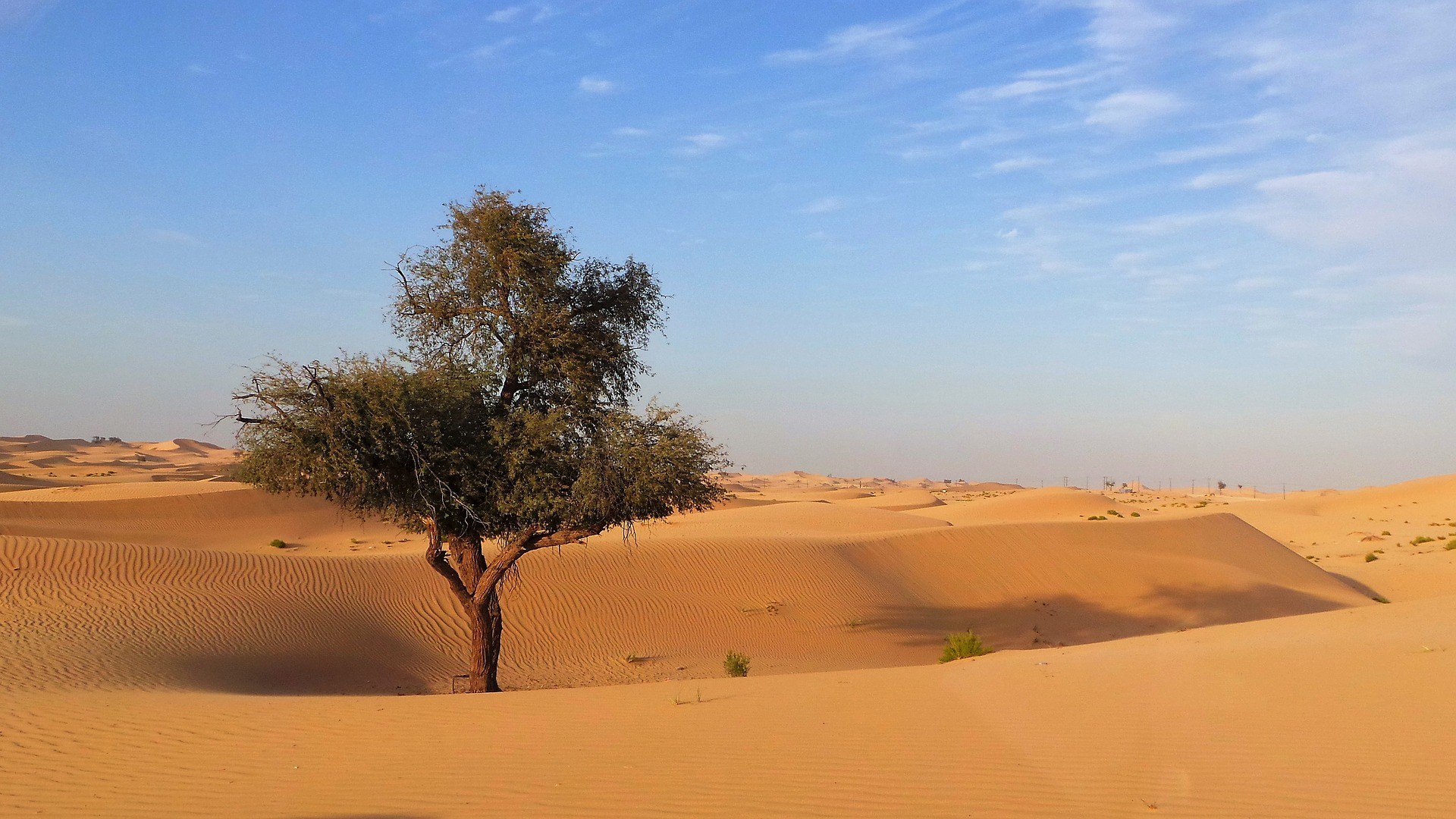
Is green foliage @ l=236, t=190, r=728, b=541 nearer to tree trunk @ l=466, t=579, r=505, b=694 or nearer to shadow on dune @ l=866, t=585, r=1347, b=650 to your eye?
tree trunk @ l=466, t=579, r=505, b=694

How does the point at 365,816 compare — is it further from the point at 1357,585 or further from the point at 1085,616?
the point at 1357,585

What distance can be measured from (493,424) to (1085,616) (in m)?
18.6

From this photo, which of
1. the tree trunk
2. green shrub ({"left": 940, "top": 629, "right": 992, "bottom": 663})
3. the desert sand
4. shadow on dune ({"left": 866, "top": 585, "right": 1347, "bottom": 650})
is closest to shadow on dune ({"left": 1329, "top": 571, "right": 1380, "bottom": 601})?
the desert sand

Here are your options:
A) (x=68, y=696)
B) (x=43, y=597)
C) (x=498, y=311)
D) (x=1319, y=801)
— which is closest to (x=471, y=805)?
(x=1319, y=801)

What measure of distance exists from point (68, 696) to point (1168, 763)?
11991mm

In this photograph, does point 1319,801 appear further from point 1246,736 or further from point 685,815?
point 685,815

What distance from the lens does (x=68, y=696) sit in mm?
11523

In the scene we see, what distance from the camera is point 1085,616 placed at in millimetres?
26234

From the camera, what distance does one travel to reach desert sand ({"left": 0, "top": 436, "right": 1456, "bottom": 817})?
717cm

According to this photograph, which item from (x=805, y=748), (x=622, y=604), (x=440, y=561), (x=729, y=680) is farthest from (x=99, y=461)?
(x=805, y=748)

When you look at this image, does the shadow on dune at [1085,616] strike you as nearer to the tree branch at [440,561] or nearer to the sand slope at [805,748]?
the tree branch at [440,561]

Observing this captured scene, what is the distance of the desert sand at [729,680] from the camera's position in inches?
282

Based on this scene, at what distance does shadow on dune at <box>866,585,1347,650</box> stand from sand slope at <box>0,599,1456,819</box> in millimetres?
11682

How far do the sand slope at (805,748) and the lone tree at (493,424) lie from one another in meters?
2.96
